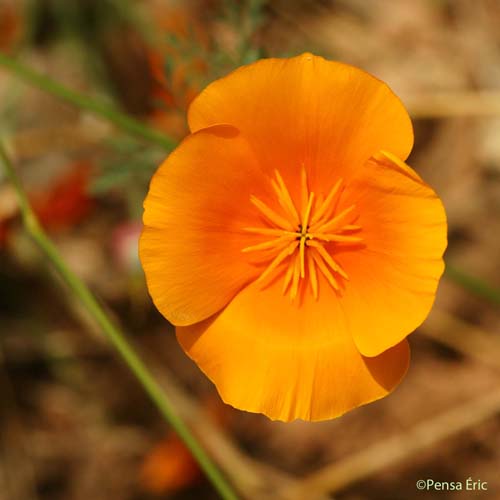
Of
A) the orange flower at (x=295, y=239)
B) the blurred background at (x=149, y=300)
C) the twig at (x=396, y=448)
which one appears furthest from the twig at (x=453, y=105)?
the orange flower at (x=295, y=239)

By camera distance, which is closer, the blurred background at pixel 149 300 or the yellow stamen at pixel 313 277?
the yellow stamen at pixel 313 277

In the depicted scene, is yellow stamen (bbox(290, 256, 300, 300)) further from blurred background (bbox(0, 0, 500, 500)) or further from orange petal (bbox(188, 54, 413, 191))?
blurred background (bbox(0, 0, 500, 500))

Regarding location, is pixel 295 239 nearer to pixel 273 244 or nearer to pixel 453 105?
pixel 273 244

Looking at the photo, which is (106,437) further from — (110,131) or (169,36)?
(169,36)

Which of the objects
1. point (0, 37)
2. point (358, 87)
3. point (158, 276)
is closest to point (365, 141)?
point (358, 87)

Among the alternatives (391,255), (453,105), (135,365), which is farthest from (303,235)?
(453,105)

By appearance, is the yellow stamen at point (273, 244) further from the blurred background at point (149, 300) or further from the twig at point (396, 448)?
the twig at point (396, 448)

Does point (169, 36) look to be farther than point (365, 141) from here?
Yes
